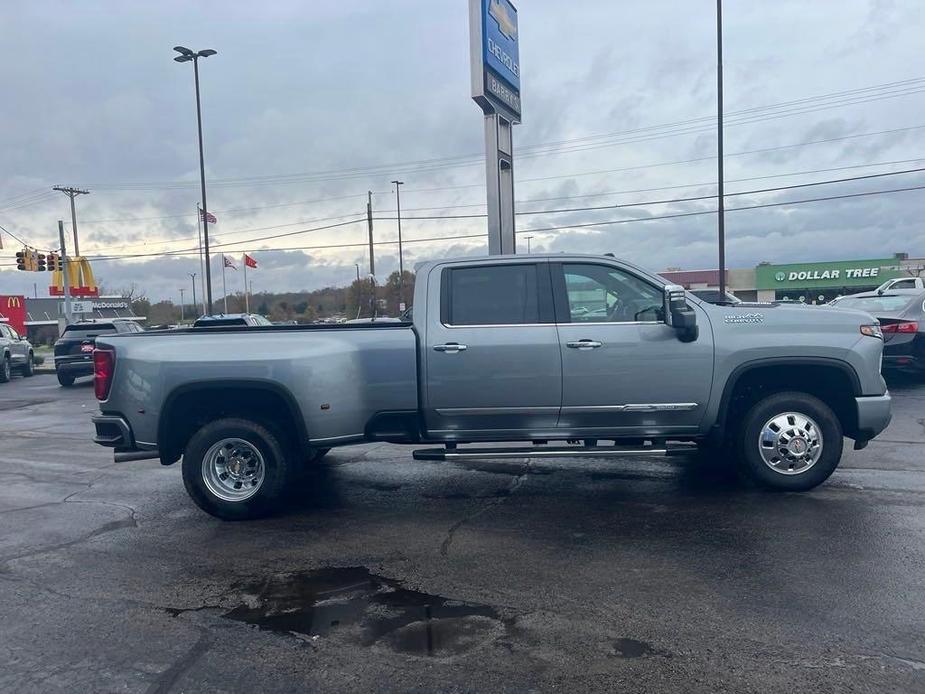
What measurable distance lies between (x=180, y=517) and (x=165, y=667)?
305 centimetres

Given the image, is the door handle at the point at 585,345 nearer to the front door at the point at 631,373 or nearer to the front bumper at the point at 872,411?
the front door at the point at 631,373

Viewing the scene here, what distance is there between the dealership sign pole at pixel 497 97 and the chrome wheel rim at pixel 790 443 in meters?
6.79

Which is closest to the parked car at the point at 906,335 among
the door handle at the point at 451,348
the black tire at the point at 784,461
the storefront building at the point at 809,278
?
the black tire at the point at 784,461

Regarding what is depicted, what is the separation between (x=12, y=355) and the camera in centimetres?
2433

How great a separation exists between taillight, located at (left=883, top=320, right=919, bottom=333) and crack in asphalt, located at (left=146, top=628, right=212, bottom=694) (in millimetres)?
11959

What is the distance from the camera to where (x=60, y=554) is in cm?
586

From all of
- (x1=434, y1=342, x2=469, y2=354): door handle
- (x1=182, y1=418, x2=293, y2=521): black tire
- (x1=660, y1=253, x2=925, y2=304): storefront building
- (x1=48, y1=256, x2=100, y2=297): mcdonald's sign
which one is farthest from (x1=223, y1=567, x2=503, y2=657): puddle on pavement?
(x1=660, y1=253, x2=925, y2=304): storefront building

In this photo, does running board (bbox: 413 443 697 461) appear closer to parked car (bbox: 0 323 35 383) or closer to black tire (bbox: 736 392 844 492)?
black tire (bbox: 736 392 844 492)

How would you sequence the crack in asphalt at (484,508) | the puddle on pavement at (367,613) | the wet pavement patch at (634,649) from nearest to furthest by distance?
the wet pavement patch at (634,649) < the puddle on pavement at (367,613) < the crack in asphalt at (484,508)

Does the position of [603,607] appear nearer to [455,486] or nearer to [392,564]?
[392,564]

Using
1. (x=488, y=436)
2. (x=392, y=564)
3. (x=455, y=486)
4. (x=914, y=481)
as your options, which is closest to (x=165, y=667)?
(x=392, y=564)

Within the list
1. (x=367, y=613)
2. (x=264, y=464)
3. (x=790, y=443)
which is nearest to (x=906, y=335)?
(x=790, y=443)

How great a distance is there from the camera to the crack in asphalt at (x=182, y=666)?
3707 mm

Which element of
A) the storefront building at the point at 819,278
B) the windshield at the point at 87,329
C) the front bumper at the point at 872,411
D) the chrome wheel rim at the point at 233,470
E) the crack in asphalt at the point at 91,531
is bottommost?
the crack in asphalt at the point at 91,531
